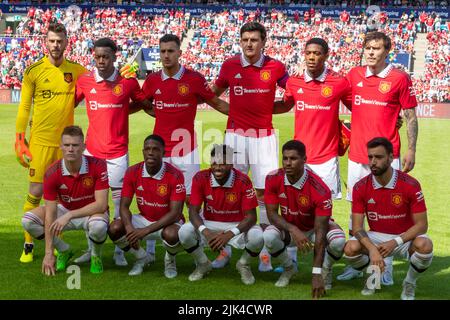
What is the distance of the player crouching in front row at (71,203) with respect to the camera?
671cm

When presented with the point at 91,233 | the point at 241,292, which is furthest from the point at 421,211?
the point at 91,233

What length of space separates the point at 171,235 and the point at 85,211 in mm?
877

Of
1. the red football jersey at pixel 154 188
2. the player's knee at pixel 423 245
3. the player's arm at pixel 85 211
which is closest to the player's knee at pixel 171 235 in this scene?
the red football jersey at pixel 154 188

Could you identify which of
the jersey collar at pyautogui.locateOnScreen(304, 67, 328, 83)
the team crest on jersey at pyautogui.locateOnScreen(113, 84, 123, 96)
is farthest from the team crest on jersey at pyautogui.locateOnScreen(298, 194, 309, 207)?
the team crest on jersey at pyautogui.locateOnScreen(113, 84, 123, 96)

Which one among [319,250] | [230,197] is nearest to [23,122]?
[230,197]

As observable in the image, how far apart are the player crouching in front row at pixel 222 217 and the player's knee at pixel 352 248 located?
30.3 inches

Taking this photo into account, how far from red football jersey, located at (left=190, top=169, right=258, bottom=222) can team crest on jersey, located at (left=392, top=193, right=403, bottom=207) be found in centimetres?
129

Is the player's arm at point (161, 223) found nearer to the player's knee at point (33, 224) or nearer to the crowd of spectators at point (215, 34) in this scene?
the player's knee at point (33, 224)

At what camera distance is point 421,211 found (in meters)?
6.08

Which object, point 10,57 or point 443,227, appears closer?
point 443,227

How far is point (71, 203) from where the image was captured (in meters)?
7.05

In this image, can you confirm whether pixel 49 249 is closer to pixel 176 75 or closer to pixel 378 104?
pixel 176 75
